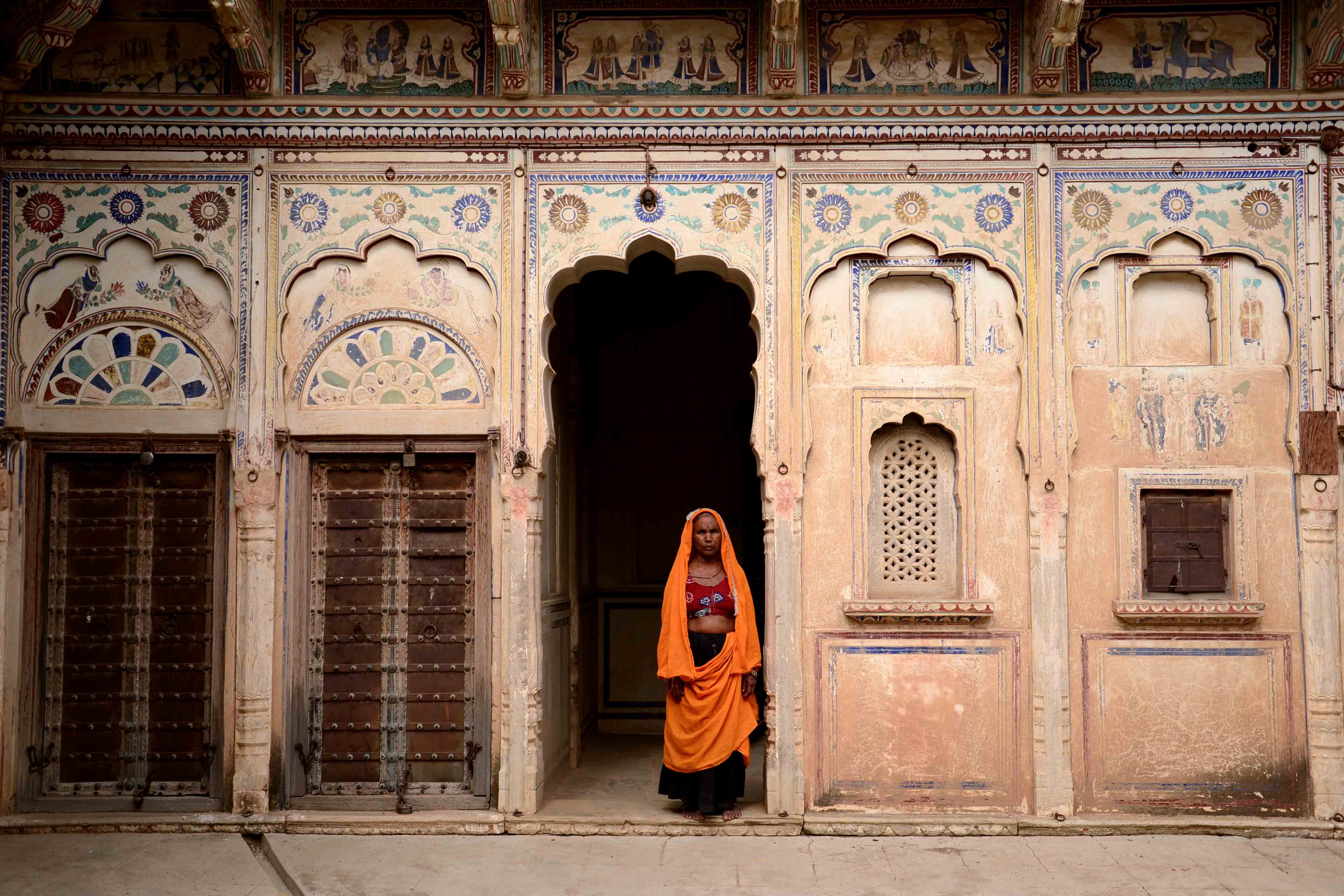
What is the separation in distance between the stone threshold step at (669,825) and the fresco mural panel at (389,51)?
→ 444 cm

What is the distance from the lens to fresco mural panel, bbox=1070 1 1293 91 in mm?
6914

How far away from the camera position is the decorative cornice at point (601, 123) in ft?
22.6

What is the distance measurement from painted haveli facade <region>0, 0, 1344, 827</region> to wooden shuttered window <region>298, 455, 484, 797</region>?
0.03 meters

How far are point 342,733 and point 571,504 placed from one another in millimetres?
2535

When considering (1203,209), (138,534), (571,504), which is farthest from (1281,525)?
(138,534)

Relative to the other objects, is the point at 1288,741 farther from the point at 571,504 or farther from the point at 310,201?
the point at 310,201

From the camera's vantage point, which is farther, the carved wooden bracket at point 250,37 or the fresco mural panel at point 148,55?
the fresco mural panel at point 148,55

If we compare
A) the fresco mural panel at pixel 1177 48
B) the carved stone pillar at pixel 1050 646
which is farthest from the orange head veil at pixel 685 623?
the fresco mural panel at pixel 1177 48

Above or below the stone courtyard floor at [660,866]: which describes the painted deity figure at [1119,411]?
above

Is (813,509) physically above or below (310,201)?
below

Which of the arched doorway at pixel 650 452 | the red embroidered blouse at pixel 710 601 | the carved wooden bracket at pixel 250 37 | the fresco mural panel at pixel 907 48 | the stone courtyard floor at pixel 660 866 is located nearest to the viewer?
the stone courtyard floor at pixel 660 866

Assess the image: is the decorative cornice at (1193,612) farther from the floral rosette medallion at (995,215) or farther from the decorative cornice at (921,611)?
the floral rosette medallion at (995,215)

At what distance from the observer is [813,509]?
22.5 ft

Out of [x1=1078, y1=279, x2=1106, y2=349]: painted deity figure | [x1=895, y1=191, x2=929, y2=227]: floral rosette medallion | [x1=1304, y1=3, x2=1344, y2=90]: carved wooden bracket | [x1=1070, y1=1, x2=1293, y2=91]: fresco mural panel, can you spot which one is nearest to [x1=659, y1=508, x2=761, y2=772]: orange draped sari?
[x1=895, y1=191, x2=929, y2=227]: floral rosette medallion
